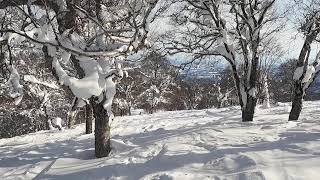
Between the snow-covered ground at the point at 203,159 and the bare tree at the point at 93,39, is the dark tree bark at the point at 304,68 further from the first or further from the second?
the bare tree at the point at 93,39

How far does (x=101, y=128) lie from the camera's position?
1029 centimetres

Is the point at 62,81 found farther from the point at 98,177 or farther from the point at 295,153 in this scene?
the point at 295,153

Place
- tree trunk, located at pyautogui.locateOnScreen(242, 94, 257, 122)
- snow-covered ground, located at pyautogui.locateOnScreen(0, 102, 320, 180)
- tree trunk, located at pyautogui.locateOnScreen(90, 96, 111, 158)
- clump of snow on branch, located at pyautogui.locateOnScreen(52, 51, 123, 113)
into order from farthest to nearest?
1. tree trunk, located at pyautogui.locateOnScreen(242, 94, 257, 122)
2. tree trunk, located at pyautogui.locateOnScreen(90, 96, 111, 158)
3. clump of snow on branch, located at pyautogui.locateOnScreen(52, 51, 123, 113)
4. snow-covered ground, located at pyautogui.locateOnScreen(0, 102, 320, 180)

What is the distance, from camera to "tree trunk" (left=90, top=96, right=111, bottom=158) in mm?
10086

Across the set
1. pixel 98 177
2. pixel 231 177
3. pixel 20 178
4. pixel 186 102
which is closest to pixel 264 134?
pixel 231 177

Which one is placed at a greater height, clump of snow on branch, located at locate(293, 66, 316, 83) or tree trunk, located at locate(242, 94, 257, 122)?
clump of snow on branch, located at locate(293, 66, 316, 83)

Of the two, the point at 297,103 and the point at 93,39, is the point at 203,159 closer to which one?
the point at 93,39

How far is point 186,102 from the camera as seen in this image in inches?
2422

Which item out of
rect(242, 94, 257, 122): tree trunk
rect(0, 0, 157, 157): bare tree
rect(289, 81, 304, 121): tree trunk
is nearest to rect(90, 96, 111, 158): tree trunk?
rect(0, 0, 157, 157): bare tree

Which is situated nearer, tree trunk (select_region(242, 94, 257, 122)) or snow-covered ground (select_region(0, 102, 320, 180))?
snow-covered ground (select_region(0, 102, 320, 180))

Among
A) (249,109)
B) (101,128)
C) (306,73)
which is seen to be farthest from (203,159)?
(306,73)

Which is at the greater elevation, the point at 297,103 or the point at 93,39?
the point at 93,39

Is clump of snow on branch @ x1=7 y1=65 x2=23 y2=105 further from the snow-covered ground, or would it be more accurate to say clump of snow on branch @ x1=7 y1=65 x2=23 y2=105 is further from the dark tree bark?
the dark tree bark

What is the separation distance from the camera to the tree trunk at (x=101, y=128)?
33.1ft
